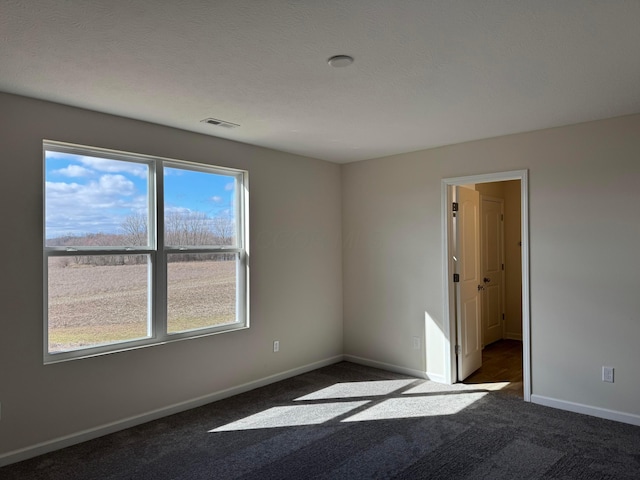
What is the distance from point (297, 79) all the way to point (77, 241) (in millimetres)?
2079

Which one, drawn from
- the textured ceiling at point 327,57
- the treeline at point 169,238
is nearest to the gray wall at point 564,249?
the textured ceiling at point 327,57

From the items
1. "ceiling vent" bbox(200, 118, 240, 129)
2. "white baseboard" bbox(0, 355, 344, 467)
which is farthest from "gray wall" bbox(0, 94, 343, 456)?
"ceiling vent" bbox(200, 118, 240, 129)

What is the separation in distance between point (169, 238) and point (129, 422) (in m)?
1.52

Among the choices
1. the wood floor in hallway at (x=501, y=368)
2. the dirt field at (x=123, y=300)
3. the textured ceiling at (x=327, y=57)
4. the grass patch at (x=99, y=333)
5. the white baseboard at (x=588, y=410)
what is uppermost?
the textured ceiling at (x=327, y=57)

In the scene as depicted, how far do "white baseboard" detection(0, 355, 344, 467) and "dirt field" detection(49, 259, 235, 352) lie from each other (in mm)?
631

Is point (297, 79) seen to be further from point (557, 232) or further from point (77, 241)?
point (557, 232)

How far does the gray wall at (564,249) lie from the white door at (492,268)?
1.69 meters

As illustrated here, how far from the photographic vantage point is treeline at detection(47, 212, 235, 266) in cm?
339

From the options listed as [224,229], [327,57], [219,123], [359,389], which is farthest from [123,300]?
[327,57]

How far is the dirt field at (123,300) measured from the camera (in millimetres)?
3271

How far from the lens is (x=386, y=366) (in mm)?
5098

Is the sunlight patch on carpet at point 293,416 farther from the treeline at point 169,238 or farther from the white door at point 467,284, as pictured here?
the treeline at point 169,238

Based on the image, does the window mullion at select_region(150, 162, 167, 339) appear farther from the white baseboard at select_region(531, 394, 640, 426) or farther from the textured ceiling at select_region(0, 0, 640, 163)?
the white baseboard at select_region(531, 394, 640, 426)

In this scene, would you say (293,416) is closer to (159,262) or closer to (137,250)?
(159,262)
